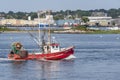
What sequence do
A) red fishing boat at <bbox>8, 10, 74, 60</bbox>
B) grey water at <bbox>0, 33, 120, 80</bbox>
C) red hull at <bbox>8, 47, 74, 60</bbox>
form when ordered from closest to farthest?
1. grey water at <bbox>0, 33, 120, 80</bbox>
2. red fishing boat at <bbox>8, 10, 74, 60</bbox>
3. red hull at <bbox>8, 47, 74, 60</bbox>

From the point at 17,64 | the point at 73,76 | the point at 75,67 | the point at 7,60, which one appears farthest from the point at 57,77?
the point at 7,60

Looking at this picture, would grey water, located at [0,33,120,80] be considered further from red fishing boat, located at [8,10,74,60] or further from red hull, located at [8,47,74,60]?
red fishing boat, located at [8,10,74,60]

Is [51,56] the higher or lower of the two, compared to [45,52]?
lower

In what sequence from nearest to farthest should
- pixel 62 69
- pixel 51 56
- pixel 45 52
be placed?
1. pixel 62 69
2. pixel 51 56
3. pixel 45 52

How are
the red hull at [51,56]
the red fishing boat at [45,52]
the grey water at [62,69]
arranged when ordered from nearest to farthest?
1. the grey water at [62,69]
2. the red fishing boat at [45,52]
3. the red hull at [51,56]

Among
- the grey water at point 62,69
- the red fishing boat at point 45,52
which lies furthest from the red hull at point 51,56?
the grey water at point 62,69

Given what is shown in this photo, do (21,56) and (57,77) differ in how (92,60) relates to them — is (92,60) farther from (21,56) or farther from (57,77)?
(57,77)

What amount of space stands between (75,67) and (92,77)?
11.6 meters

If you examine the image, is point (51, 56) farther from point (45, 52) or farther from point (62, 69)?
point (62, 69)

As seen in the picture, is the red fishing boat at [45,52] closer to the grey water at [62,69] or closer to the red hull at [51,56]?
the red hull at [51,56]

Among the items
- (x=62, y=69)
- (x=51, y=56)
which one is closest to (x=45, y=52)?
(x=51, y=56)

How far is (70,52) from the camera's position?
260 ft

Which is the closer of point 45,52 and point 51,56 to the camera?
point 51,56

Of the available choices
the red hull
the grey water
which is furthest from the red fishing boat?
the grey water
